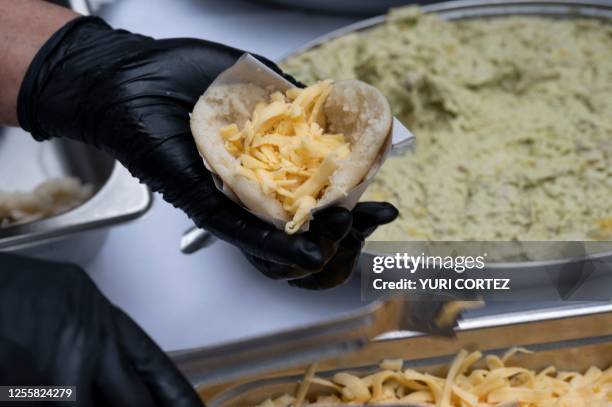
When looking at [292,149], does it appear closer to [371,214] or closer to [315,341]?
[371,214]

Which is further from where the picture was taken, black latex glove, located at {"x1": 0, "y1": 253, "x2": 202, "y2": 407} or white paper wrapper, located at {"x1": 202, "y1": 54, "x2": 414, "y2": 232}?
white paper wrapper, located at {"x1": 202, "y1": 54, "x2": 414, "y2": 232}

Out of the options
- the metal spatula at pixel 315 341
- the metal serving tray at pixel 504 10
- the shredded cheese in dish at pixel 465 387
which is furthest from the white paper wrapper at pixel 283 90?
the metal serving tray at pixel 504 10

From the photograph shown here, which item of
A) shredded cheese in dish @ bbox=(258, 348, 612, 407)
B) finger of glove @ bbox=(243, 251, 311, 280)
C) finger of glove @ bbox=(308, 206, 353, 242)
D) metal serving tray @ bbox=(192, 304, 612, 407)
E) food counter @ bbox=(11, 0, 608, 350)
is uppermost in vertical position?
finger of glove @ bbox=(308, 206, 353, 242)

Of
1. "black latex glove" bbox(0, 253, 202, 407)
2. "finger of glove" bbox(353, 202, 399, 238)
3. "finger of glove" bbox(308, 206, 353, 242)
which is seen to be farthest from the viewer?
"finger of glove" bbox(353, 202, 399, 238)

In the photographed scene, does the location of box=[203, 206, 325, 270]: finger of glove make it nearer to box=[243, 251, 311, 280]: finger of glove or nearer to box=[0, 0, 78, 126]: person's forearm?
box=[243, 251, 311, 280]: finger of glove

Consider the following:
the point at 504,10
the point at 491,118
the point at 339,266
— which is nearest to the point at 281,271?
the point at 339,266

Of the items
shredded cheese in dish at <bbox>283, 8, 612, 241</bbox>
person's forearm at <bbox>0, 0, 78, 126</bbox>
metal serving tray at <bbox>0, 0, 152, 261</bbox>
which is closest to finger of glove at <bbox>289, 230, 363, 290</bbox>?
shredded cheese in dish at <bbox>283, 8, 612, 241</bbox>
